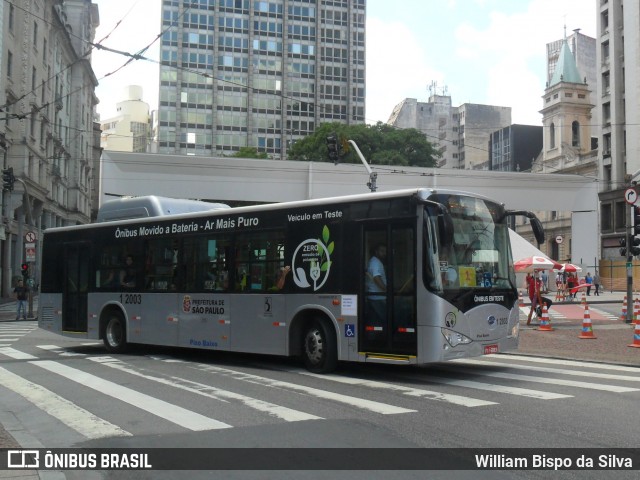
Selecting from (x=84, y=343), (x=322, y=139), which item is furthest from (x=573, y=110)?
(x=84, y=343)

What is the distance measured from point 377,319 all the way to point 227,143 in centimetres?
9280

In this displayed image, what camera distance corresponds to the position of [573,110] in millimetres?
79750

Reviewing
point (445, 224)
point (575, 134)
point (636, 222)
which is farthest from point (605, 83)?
point (445, 224)

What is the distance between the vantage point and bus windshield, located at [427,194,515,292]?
10.5 m

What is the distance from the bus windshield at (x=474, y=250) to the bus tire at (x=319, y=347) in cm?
219

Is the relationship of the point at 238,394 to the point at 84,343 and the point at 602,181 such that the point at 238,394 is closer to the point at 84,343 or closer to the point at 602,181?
the point at 84,343

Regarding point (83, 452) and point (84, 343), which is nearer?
point (83, 452)

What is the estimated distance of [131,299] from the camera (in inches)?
604

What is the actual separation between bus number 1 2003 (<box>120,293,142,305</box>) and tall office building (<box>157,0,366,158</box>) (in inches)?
3283

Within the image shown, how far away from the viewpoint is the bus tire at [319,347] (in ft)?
37.7

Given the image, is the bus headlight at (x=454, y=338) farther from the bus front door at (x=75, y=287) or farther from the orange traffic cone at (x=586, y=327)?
the bus front door at (x=75, y=287)

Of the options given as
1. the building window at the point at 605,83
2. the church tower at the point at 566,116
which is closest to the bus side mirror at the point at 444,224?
the building window at the point at 605,83

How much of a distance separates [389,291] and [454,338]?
1.22 metres

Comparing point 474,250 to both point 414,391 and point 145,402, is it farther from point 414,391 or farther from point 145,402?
point 145,402
